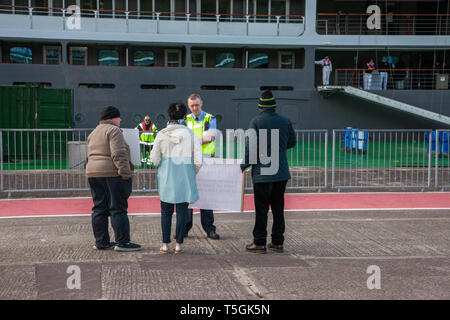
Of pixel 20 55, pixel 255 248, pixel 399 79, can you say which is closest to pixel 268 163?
pixel 255 248

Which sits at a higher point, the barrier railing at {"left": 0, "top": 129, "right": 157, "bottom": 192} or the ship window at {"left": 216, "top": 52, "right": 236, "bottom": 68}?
the ship window at {"left": 216, "top": 52, "right": 236, "bottom": 68}

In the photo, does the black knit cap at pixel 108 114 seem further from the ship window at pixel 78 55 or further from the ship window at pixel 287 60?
the ship window at pixel 287 60

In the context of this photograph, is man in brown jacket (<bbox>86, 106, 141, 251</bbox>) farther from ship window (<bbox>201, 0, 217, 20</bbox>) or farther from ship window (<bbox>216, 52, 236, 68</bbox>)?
ship window (<bbox>201, 0, 217, 20</bbox>)

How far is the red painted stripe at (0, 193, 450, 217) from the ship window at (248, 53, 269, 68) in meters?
14.6

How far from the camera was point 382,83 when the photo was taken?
25.2 meters

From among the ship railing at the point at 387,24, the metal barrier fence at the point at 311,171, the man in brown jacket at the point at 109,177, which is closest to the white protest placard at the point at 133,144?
the man in brown jacket at the point at 109,177

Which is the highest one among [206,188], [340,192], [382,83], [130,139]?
[382,83]

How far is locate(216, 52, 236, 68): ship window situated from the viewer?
83.0 ft


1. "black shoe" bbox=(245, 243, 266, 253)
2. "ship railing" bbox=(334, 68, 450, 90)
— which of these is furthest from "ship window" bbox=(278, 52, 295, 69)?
"black shoe" bbox=(245, 243, 266, 253)

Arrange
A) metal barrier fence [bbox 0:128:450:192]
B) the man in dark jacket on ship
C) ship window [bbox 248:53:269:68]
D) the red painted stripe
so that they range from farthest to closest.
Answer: ship window [bbox 248:53:269:68] → metal barrier fence [bbox 0:128:450:192] → the red painted stripe → the man in dark jacket on ship

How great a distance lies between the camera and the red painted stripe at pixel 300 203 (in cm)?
963

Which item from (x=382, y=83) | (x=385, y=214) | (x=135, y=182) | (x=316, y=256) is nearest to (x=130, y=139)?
(x=316, y=256)

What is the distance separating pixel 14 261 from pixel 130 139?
78.5 inches

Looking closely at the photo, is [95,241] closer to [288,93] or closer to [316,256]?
[316,256]
